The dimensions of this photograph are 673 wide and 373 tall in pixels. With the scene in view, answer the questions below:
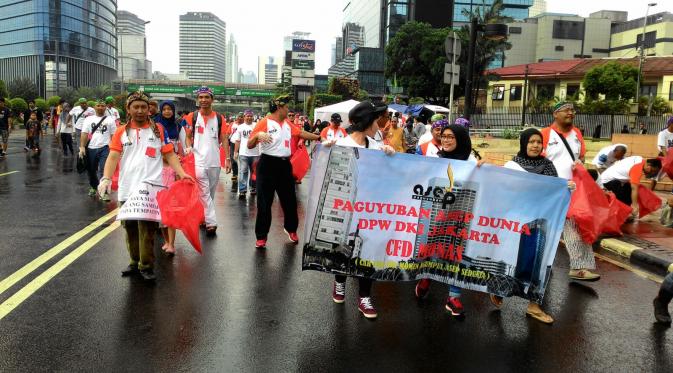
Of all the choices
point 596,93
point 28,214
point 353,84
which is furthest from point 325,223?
point 353,84

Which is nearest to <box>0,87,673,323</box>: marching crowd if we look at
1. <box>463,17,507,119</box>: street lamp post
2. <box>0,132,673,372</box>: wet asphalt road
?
<box>0,132,673,372</box>: wet asphalt road

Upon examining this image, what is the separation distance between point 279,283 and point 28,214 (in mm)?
5195

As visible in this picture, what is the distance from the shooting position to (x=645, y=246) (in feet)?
24.2

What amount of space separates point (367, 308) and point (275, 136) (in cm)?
297

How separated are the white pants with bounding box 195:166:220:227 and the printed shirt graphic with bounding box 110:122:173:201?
173cm

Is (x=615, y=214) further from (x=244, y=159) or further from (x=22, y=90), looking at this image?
(x=22, y=90)

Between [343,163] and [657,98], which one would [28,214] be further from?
[657,98]

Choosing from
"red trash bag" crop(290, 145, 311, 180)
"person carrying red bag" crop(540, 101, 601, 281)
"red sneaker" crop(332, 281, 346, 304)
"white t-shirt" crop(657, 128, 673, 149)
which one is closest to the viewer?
"red sneaker" crop(332, 281, 346, 304)

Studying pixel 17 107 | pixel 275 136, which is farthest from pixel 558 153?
pixel 17 107

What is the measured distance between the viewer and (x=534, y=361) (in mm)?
3873

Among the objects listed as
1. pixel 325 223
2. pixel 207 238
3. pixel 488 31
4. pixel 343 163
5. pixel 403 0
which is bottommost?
pixel 207 238

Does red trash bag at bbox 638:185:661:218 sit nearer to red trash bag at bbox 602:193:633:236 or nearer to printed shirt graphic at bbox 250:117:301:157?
red trash bag at bbox 602:193:633:236

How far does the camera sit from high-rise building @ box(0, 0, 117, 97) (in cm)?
11269

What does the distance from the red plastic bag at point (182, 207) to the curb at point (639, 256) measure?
5143mm
